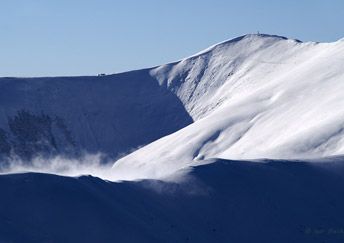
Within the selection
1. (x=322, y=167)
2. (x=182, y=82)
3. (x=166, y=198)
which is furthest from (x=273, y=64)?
(x=166, y=198)

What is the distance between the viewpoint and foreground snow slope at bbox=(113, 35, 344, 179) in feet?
226

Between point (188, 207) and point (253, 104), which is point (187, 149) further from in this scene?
point (188, 207)

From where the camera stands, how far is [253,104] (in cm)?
8175

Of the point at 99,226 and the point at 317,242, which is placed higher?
the point at 99,226

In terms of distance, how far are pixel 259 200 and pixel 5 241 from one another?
1302 centimetres

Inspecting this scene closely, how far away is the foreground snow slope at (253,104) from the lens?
2714 inches

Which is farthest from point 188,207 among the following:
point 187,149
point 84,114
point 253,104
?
point 84,114

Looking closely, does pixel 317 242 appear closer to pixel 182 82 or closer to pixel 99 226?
pixel 99 226

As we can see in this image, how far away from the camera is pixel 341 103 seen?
2847 inches

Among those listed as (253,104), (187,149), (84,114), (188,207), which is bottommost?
(188,207)

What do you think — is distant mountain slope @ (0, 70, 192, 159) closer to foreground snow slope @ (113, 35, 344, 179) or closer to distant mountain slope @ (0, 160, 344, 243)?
foreground snow slope @ (113, 35, 344, 179)

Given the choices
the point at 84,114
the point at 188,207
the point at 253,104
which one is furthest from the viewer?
the point at 84,114

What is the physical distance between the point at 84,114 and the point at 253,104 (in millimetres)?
19792

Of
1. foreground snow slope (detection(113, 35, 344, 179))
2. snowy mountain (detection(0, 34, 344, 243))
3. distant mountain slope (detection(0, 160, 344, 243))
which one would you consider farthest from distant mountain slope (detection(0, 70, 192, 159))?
distant mountain slope (detection(0, 160, 344, 243))
